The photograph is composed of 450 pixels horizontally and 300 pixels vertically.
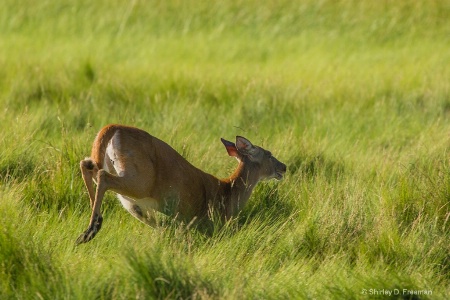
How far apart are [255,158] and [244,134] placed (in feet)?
6.51

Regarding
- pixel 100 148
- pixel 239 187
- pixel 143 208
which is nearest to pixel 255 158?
pixel 239 187

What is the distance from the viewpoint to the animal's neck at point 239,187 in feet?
23.6

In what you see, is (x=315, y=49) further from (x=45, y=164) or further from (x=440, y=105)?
(x=45, y=164)

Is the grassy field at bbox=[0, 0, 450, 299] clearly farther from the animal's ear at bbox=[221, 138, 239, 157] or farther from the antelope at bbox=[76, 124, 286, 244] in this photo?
the animal's ear at bbox=[221, 138, 239, 157]

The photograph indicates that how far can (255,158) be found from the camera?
7.62 m

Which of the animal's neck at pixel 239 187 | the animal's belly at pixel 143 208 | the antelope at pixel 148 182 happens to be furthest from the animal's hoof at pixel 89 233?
the animal's neck at pixel 239 187

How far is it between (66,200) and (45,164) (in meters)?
0.64

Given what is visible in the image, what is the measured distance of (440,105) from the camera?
11.0m

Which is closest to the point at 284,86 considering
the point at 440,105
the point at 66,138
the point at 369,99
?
the point at 369,99

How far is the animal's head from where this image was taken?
7.56m

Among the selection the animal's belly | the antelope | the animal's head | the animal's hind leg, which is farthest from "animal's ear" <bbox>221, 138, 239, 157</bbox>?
the animal's hind leg

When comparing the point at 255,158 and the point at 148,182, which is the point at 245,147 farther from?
the point at 148,182

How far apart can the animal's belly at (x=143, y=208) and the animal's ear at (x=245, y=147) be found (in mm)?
1167

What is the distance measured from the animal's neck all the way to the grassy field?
0.41 ft
